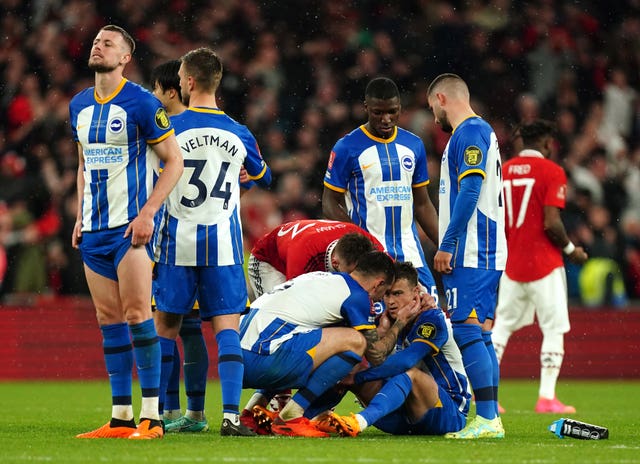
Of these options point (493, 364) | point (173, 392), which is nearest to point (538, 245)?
point (493, 364)

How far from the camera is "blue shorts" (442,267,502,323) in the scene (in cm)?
743

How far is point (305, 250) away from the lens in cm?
815

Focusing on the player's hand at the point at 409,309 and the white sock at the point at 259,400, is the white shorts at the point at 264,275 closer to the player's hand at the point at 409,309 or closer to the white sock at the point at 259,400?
the white sock at the point at 259,400

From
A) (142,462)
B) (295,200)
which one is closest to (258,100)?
(295,200)

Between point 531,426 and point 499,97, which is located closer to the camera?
point 531,426

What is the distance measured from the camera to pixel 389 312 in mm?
7676

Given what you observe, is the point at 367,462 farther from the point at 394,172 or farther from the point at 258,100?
the point at 258,100

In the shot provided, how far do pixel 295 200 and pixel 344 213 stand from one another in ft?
20.3

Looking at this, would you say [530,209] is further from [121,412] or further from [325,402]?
[121,412]

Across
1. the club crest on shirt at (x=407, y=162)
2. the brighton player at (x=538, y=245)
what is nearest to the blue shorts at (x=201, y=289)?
the club crest on shirt at (x=407, y=162)

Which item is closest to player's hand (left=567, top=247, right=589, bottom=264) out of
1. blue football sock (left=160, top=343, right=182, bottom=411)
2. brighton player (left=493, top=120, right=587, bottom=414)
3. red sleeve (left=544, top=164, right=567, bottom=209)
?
brighton player (left=493, top=120, right=587, bottom=414)

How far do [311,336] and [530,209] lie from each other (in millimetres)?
3937

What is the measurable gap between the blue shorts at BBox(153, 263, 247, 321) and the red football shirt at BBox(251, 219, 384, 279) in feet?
2.53

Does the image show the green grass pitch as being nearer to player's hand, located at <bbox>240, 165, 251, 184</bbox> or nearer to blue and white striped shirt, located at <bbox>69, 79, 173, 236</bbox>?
blue and white striped shirt, located at <bbox>69, 79, 173, 236</bbox>
